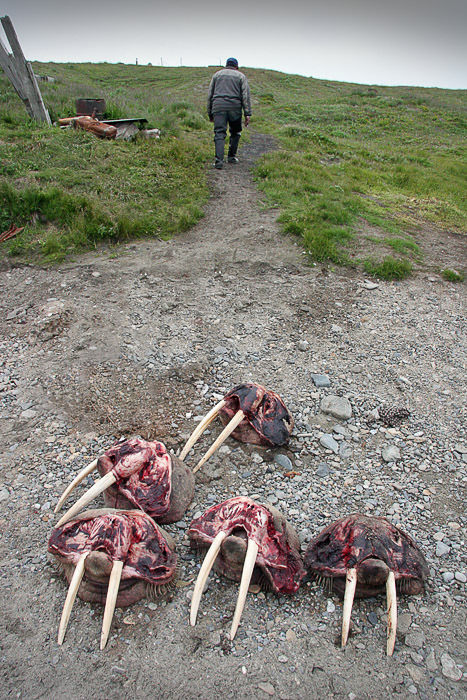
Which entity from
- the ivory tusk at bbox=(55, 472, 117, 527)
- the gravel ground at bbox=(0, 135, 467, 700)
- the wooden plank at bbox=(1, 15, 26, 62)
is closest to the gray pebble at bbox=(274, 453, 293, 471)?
the gravel ground at bbox=(0, 135, 467, 700)

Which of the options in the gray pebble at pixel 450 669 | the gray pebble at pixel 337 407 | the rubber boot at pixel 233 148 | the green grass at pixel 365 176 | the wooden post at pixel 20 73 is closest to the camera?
the gray pebble at pixel 450 669

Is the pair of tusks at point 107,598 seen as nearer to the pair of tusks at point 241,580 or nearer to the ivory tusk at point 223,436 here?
the pair of tusks at point 241,580

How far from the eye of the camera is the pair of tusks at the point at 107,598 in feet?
8.39

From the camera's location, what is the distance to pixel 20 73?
35.0ft

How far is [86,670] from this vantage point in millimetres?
2539

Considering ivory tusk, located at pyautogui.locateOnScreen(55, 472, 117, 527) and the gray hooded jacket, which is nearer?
ivory tusk, located at pyautogui.locateOnScreen(55, 472, 117, 527)

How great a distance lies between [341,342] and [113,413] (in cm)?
299

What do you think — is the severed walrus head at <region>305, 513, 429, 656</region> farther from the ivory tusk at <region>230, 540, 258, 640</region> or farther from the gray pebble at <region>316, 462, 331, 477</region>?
the gray pebble at <region>316, 462, 331, 477</region>

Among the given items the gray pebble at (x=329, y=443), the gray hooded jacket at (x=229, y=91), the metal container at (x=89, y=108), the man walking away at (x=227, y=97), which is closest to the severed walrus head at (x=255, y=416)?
the gray pebble at (x=329, y=443)

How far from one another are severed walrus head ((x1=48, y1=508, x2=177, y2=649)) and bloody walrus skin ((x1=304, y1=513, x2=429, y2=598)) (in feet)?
3.27

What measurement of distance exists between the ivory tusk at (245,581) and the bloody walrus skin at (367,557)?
52 centimetres

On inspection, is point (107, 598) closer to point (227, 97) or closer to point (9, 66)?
point (227, 97)

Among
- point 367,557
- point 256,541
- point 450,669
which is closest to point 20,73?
point 256,541

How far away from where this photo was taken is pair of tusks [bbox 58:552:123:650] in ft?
8.39
